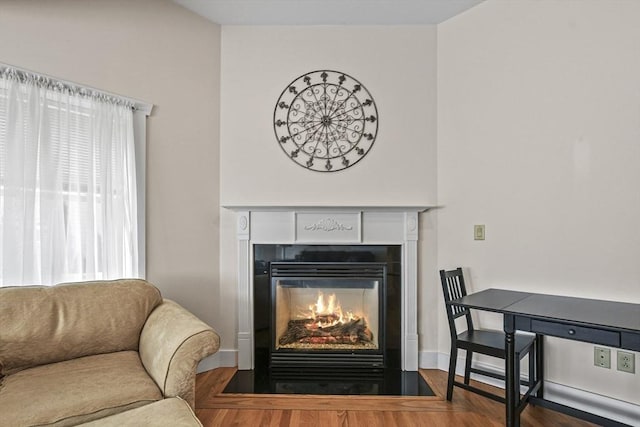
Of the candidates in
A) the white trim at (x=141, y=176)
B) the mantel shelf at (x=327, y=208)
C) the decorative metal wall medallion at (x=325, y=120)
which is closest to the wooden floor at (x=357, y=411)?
the white trim at (x=141, y=176)

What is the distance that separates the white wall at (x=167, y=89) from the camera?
2.27m

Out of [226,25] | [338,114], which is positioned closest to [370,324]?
[338,114]

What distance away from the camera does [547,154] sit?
238cm

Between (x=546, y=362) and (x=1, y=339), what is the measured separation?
320cm

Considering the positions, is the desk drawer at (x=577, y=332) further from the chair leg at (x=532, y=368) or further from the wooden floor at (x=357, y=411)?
the wooden floor at (x=357, y=411)

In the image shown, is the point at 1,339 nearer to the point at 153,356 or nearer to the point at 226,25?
the point at 153,356

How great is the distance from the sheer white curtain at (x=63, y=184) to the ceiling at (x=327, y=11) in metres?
1.08

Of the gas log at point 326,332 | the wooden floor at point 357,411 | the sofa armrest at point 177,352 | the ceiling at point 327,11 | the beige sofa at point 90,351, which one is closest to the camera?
the beige sofa at point 90,351

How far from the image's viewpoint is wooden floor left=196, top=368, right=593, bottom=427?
2.11 meters

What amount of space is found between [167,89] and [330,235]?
5.69 feet

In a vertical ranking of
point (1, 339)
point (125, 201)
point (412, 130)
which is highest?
point (412, 130)

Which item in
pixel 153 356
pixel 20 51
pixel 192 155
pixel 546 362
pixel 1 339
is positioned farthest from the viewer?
pixel 192 155

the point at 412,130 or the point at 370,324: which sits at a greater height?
the point at 412,130

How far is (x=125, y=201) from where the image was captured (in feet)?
8.16
